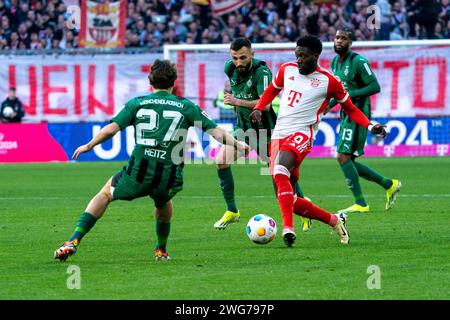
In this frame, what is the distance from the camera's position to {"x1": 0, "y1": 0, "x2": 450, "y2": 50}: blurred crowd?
28703 mm

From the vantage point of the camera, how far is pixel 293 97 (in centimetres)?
1088

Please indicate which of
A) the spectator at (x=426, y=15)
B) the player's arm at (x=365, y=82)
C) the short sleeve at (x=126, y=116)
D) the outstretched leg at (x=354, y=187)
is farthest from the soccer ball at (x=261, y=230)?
the spectator at (x=426, y=15)

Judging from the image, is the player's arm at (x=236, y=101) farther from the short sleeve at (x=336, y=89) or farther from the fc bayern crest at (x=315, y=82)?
the short sleeve at (x=336, y=89)

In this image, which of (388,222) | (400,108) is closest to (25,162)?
(400,108)

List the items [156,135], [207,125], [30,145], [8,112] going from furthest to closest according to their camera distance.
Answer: [8,112]
[30,145]
[207,125]
[156,135]

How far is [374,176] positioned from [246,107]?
3043 millimetres

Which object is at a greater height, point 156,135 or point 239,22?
point 239,22

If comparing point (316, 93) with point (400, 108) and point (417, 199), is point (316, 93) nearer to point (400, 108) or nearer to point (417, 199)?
point (417, 199)

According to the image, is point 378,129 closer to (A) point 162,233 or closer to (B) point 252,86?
(B) point 252,86

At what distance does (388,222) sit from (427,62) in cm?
1581

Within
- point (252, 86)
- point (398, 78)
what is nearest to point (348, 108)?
point (252, 86)

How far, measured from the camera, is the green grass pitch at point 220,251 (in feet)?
26.2

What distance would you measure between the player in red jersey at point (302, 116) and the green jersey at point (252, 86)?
1.54m

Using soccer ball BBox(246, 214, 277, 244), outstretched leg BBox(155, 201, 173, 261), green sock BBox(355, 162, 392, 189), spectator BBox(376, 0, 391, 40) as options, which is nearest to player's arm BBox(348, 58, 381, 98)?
green sock BBox(355, 162, 392, 189)
